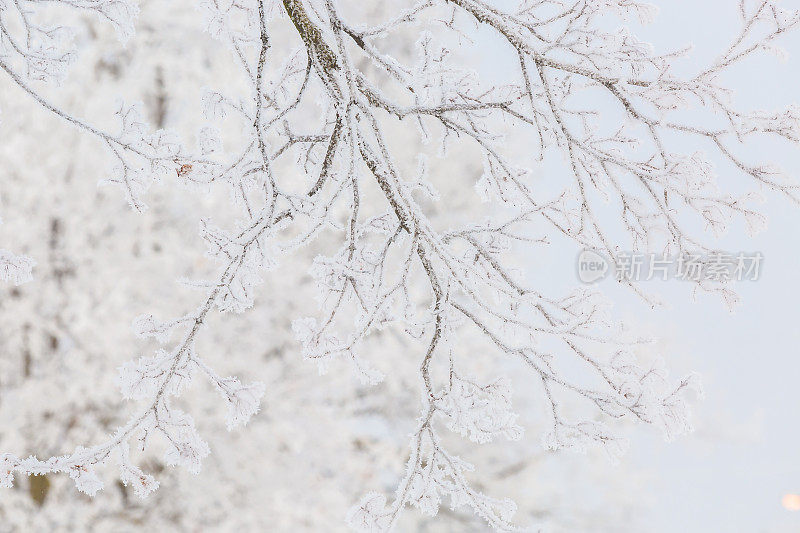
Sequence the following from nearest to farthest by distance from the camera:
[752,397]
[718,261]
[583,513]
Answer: [718,261] < [583,513] < [752,397]

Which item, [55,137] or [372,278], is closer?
[372,278]

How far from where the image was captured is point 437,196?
1992 mm

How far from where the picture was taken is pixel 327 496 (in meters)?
6.25

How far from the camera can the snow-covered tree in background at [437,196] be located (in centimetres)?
158

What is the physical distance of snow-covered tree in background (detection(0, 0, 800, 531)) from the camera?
1.58m

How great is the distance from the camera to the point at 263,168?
5.82 ft

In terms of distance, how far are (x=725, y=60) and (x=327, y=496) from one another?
547 cm

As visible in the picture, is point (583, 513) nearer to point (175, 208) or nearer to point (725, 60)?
point (175, 208)

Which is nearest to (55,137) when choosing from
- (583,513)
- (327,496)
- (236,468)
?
(236,468)

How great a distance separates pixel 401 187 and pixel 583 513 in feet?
22.8

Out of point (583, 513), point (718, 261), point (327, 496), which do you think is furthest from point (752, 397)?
point (718, 261)

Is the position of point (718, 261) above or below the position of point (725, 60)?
below

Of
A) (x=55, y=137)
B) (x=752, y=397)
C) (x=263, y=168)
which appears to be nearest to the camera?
(x=263, y=168)

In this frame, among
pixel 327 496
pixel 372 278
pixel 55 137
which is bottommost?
pixel 327 496
